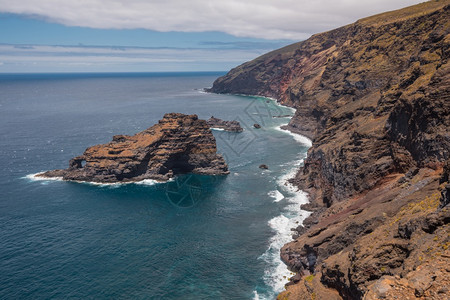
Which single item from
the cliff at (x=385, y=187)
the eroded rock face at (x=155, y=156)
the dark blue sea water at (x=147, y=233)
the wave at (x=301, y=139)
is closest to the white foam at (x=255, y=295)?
the dark blue sea water at (x=147, y=233)

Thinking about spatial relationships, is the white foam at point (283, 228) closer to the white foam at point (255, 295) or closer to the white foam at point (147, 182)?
the white foam at point (255, 295)

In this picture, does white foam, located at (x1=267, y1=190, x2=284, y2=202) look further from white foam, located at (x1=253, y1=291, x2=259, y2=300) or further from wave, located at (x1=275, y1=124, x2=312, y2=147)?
wave, located at (x1=275, y1=124, x2=312, y2=147)

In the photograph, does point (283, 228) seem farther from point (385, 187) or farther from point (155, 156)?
point (155, 156)

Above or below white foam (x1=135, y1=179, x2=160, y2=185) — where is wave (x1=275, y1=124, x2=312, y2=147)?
Result: above

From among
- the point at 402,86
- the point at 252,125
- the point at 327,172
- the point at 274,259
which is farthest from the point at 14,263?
the point at 252,125

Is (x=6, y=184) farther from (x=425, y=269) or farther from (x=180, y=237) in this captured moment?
(x=425, y=269)

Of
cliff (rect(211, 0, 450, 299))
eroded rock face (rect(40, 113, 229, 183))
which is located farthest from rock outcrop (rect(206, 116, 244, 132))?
cliff (rect(211, 0, 450, 299))
